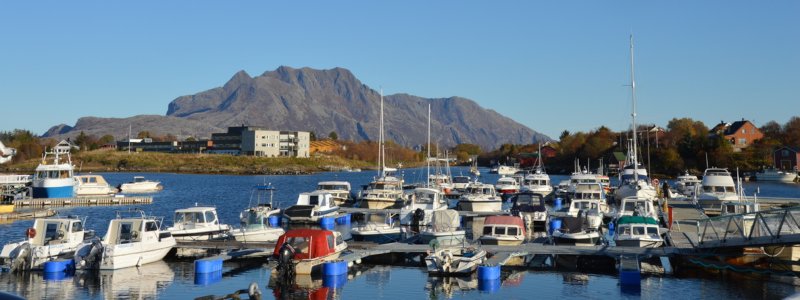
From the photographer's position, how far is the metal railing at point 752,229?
99.0 ft

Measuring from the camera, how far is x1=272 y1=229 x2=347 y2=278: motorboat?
104ft

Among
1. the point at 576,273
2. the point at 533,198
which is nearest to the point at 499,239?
the point at 576,273

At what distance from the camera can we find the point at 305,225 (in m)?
54.9

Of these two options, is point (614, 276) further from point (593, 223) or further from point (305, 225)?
point (305, 225)

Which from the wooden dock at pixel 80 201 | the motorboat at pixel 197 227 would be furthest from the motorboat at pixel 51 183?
the motorboat at pixel 197 227

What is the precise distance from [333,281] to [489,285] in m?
6.40

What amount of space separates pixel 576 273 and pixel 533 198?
19.5 metres

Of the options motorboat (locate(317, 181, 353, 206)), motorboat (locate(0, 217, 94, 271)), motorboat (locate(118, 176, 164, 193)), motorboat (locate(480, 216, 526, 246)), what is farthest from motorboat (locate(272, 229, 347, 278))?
motorboat (locate(118, 176, 164, 193))

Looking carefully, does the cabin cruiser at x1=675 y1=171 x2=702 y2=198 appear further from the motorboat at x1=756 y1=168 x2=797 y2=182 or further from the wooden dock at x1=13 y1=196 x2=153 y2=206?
the motorboat at x1=756 y1=168 x2=797 y2=182

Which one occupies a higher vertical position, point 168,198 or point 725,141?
point 725,141

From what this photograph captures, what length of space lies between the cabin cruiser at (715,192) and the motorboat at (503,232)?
1035 inches

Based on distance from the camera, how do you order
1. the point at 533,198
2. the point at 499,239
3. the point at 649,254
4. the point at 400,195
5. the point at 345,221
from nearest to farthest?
the point at 649,254, the point at 499,239, the point at 533,198, the point at 345,221, the point at 400,195

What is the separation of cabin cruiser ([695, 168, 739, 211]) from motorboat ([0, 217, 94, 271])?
150ft

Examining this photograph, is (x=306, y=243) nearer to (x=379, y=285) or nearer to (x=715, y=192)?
(x=379, y=285)
